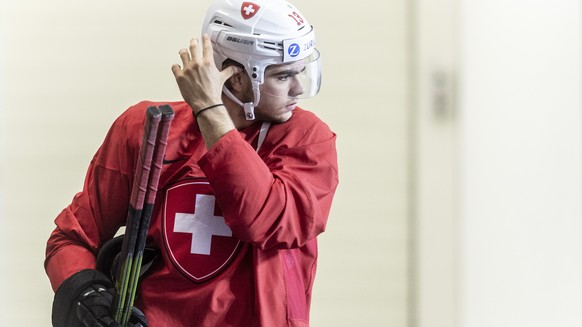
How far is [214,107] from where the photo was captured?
155 centimetres

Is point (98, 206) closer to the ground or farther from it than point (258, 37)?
closer to the ground

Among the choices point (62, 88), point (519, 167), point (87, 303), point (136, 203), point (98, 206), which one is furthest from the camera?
point (519, 167)

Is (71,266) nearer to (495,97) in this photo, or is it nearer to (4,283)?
(4,283)

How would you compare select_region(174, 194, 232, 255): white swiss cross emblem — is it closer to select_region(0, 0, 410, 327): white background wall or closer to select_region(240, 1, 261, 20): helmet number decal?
select_region(240, 1, 261, 20): helmet number decal

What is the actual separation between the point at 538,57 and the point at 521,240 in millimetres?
528

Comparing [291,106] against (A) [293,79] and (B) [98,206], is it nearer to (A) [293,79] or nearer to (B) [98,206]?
(A) [293,79]

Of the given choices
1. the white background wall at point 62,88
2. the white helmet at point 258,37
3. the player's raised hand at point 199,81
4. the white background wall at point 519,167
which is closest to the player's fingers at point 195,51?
the player's raised hand at point 199,81

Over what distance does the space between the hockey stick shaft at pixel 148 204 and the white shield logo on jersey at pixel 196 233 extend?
0.09 metres

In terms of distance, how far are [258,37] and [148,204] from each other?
37 cm

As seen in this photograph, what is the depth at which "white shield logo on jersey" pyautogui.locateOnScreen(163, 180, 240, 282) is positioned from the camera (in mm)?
1633

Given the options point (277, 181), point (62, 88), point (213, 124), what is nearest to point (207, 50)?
point (213, 124)

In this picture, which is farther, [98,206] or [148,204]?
[98,206]

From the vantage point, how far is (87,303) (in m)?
1.60

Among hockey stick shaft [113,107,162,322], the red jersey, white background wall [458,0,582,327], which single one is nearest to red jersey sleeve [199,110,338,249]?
the red jersey
